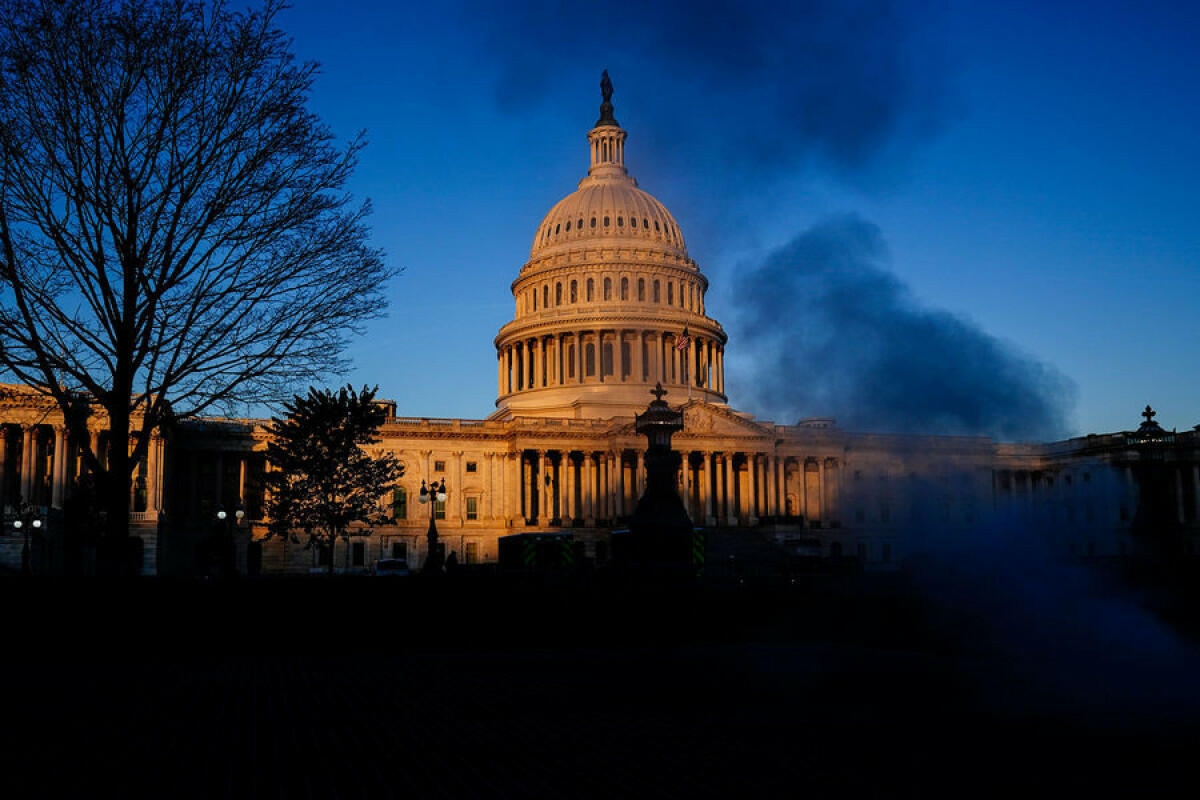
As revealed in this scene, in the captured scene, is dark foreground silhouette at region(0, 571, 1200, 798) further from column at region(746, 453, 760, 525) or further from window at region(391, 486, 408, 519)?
column at region(746, 453, 760, 525)

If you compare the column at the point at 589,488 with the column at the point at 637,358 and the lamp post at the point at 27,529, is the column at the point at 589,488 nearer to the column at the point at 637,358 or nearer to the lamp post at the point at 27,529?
the column at the point at 637,358

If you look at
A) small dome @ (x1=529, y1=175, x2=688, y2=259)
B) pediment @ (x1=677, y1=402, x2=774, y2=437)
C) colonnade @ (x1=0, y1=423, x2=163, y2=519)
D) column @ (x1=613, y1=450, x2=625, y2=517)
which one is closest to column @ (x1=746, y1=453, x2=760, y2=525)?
pediment @ (x1=677, y1=402, x2=774, y2=437)

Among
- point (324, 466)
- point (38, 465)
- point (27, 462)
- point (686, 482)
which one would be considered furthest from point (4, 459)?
point (686, 482)

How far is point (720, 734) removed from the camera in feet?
36.9

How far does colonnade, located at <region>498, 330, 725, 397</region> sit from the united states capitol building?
184 mm

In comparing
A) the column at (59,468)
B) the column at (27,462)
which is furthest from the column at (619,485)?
the column at (27,462)

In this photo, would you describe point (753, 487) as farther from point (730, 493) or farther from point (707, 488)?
point (707, 488)

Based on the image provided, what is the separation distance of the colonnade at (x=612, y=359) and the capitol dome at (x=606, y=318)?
0.10 metres

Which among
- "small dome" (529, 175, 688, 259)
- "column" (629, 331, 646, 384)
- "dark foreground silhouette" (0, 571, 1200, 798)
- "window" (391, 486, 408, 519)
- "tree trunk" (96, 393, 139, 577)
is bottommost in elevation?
"dark foreground silhouette" (0, 571, 1200, 798)

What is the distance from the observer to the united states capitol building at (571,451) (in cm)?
7731

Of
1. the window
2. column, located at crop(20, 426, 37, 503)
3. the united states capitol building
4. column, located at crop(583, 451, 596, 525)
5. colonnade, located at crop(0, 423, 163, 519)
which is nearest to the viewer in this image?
column, located at crop(20, 426, 37, 503)

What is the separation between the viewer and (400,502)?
93.1m

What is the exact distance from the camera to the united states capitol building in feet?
254

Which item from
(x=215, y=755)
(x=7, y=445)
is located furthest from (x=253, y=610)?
(x=7, y=445)
